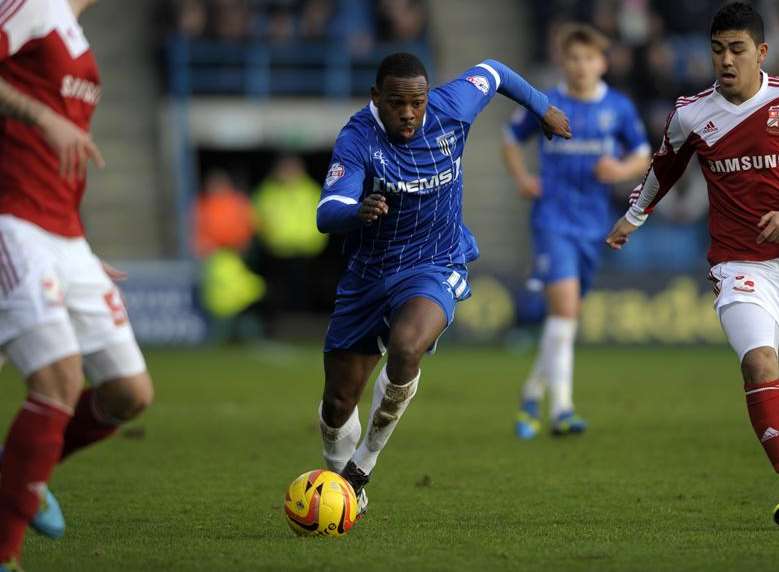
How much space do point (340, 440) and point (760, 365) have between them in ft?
7.22

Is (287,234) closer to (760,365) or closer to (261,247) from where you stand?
(261,247)

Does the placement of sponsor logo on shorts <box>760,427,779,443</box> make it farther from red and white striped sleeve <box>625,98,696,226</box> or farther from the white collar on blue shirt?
the white collar on blue shirt

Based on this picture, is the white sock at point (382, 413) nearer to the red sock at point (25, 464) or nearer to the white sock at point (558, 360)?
the red sock at point (25, 464)

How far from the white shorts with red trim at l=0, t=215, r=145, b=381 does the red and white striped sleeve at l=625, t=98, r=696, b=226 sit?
3185 mm

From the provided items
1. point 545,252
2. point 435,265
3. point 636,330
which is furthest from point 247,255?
point 435,265

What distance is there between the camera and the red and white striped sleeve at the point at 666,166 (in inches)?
291

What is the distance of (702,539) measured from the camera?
6.50 meters

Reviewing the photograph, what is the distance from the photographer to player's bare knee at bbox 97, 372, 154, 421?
573cm

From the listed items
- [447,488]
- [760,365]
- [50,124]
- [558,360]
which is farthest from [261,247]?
[50,124]

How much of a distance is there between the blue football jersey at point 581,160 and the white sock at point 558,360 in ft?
2.54

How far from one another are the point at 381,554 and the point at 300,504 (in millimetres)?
674

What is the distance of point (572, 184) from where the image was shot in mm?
11578

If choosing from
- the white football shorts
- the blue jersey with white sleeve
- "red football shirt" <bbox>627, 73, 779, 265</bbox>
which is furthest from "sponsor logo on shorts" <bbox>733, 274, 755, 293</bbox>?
the blue jersey with white sleeve

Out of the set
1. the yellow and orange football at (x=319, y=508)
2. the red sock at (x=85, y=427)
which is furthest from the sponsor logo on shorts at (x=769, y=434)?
the red sock at (x=85, y=427)
